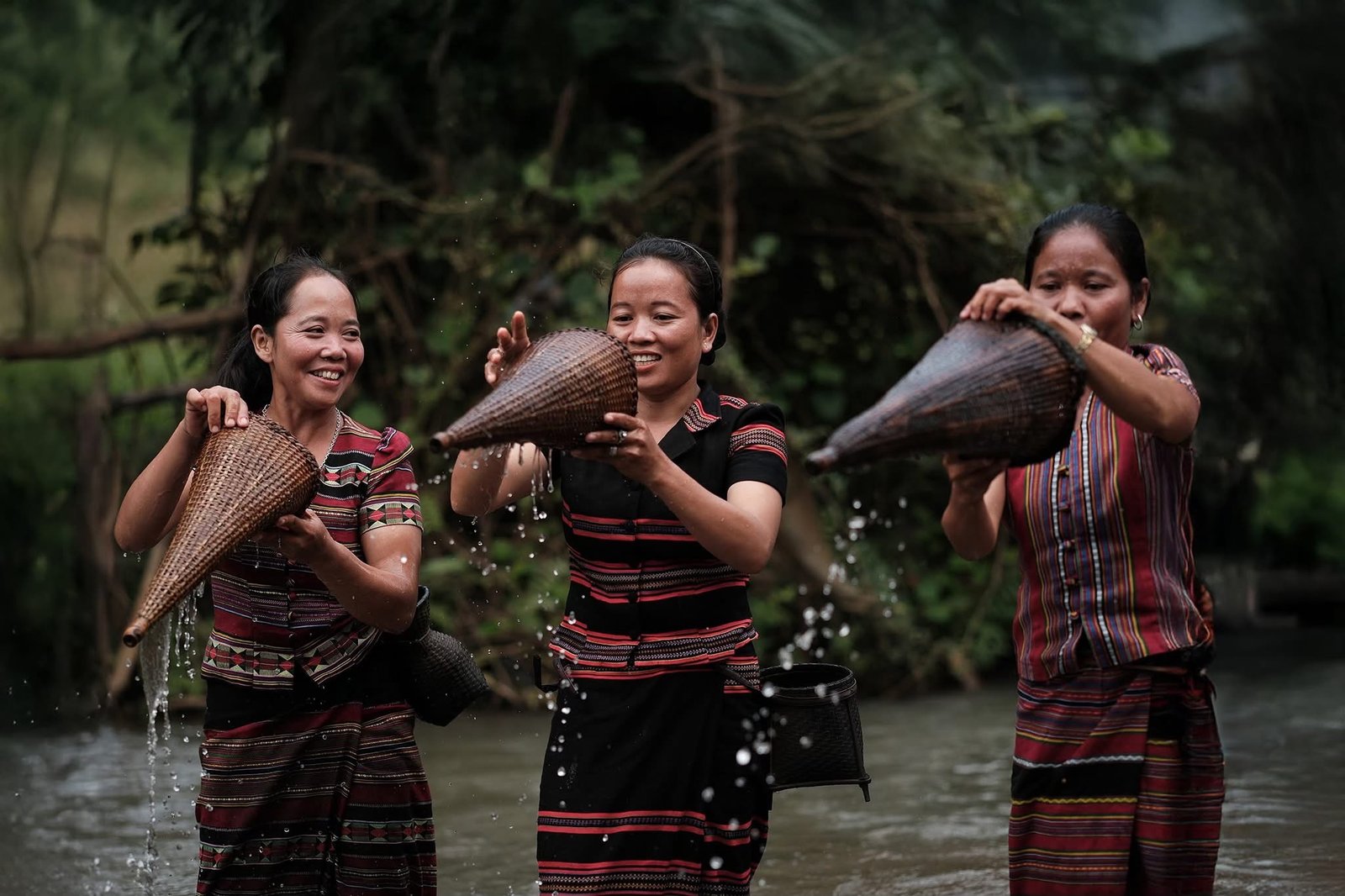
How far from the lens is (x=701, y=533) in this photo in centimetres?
294

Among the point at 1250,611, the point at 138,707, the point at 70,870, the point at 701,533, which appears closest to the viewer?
the point at 701,533

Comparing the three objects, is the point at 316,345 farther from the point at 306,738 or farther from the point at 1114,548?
the point at 1114,548

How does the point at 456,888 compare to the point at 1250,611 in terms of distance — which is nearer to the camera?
the point at 456,888

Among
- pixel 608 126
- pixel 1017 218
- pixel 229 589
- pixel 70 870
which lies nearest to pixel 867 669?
pixel 1017 218

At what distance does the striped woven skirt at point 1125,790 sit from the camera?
300 centimetres

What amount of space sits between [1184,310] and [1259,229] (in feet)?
2.15

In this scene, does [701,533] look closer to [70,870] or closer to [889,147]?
[70,870]

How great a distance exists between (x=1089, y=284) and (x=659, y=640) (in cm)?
104

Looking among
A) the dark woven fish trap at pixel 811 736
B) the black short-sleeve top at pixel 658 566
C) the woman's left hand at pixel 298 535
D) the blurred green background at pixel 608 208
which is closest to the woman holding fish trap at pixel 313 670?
the woman's left hand at pixel 298 535

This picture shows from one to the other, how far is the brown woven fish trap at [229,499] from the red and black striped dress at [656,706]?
552 mm

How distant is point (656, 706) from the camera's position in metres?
3.12

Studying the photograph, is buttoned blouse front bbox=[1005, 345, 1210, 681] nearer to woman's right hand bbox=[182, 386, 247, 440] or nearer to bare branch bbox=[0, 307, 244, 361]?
woman's right hand bbox=[182, 386, 247, 440]

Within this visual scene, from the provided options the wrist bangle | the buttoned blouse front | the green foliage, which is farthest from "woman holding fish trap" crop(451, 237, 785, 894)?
the green foliage

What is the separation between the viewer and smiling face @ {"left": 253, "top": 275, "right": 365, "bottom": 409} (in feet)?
11.0
